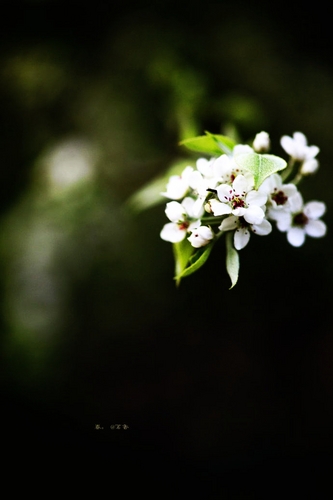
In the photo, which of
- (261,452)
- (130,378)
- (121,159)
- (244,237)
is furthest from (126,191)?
(261,452)

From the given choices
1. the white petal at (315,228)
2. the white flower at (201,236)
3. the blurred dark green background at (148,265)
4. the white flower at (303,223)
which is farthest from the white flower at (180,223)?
the blurred dark green background at (148,265)

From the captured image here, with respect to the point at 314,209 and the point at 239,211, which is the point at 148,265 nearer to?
the point at 314,209

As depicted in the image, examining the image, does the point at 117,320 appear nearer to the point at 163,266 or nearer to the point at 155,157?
the point at 163,266

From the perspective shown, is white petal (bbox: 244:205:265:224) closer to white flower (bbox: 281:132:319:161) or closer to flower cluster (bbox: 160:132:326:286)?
flower cluster (bbox: 160:132:326:286)

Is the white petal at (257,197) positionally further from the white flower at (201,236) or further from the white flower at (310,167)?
the white flower at (310,167)

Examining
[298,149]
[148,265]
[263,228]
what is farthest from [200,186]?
[148,265]

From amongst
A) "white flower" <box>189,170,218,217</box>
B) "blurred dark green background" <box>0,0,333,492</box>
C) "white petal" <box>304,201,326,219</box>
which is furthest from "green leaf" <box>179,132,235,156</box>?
"blurred dark green background" <box>0,0,333,492</box>
